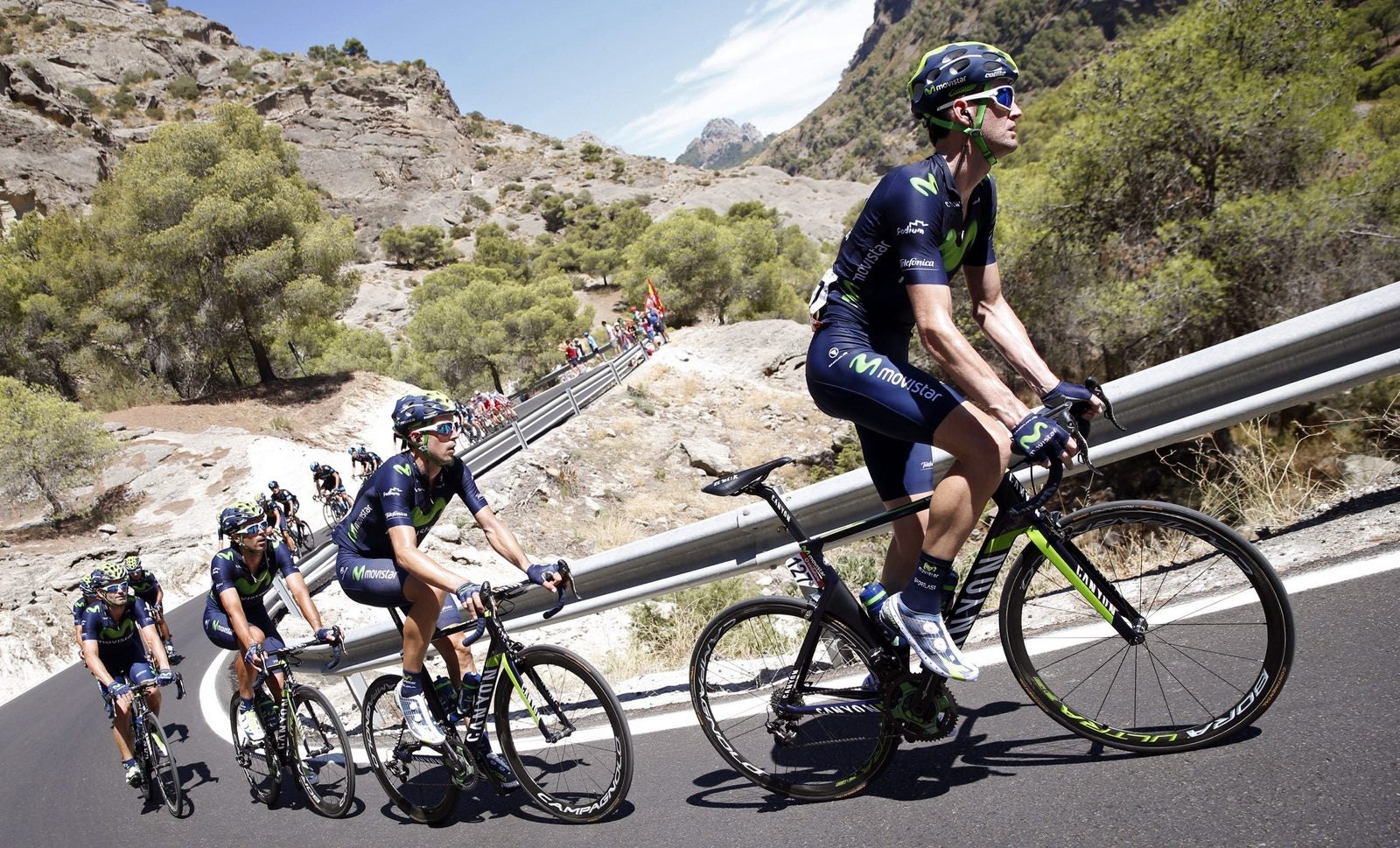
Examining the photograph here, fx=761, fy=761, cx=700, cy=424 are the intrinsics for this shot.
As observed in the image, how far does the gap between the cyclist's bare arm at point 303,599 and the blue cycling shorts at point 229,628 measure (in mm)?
660

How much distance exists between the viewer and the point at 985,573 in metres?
2.59

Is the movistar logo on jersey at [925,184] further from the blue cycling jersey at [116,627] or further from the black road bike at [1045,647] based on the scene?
the blue cycling jersey at [116,627]

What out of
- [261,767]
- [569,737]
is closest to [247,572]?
[261,767]

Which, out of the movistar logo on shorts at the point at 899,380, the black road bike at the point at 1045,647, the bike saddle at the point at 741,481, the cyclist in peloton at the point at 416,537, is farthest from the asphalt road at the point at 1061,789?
the movistar logo on shorts at the point at 899,380

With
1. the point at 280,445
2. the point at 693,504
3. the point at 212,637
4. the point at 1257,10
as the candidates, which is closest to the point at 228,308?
the point at 280,445

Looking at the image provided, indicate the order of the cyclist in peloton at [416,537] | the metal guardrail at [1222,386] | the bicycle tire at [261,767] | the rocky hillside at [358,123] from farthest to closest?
the rocky hillside at [358,123] < the bicycle tire at [261,767] < the cyclist in peloton at [416,537] < the metal guardrail at [1222,386]

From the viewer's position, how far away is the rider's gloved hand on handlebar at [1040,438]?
→ 2166 mm

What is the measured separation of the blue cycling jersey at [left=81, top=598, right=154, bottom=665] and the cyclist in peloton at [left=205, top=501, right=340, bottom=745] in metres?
0.69

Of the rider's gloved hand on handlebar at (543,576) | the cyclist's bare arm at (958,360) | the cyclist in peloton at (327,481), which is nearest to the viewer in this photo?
the cyclist's bare arm at (958,360)

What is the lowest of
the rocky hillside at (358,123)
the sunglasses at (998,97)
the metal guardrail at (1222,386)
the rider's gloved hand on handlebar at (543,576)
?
the metal guardrail at (1222,386)

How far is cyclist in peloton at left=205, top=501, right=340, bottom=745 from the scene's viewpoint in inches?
200

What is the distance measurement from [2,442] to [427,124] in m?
116

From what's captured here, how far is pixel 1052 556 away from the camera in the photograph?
8.22 feet

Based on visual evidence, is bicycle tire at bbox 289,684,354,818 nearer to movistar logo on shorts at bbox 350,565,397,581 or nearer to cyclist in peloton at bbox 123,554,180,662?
movistar logo on shorts at bbox 350,565,397,581
